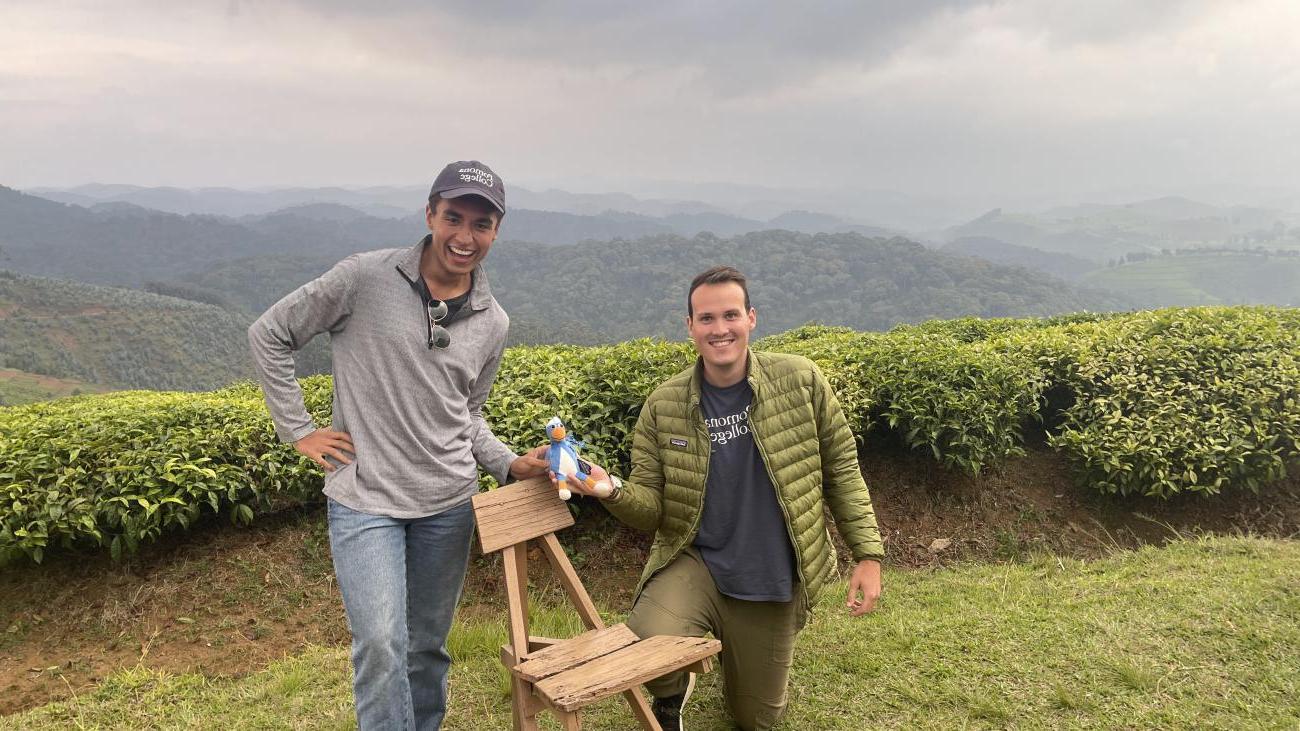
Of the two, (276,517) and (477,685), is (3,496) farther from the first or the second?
(477,685)

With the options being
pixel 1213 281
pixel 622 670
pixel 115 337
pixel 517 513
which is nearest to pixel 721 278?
pixel 517 513

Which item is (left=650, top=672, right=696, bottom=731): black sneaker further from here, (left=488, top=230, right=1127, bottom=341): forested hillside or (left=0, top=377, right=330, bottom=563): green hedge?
(left=488, top=230, right=1127, bottom=341): forested hillside

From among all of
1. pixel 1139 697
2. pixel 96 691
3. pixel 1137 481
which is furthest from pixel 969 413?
pixel 96 691

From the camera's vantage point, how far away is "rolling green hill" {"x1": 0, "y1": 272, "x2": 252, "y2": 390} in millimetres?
73062

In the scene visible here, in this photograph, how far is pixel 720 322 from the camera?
3.08 m

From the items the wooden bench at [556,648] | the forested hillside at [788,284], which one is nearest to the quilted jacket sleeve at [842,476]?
the wooden bench at [556,648]

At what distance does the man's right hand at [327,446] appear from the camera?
2.62 m

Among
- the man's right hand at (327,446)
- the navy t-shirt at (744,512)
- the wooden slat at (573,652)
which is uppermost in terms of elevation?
the man's right hand at (327,446)

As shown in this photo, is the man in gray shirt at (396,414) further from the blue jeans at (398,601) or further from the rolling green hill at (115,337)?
the rolling green hill at (115,337)

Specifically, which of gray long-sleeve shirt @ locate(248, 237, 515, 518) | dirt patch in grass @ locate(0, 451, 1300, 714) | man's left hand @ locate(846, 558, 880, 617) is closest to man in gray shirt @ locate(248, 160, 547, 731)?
gray long-sleeve shirt @ locate(248, 237, 515, 518)

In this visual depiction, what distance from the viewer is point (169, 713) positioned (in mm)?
3598

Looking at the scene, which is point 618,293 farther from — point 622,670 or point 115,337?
point 622,670

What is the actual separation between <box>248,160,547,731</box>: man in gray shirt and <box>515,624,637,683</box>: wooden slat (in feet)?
1.44

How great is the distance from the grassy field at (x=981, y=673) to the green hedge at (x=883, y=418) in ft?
3.60
